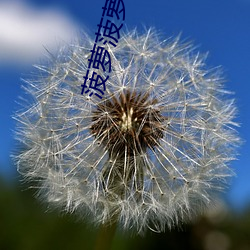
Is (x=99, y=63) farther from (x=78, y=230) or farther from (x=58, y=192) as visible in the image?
(x=78, y=230)

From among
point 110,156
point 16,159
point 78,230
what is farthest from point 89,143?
point 78,230

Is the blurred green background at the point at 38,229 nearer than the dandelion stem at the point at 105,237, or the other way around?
the dandelion stem at the point at 105,237

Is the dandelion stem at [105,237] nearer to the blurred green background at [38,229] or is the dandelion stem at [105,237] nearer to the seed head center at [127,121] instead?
the seed head center at [127,121]

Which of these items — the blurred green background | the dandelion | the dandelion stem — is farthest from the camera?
the blurred green background

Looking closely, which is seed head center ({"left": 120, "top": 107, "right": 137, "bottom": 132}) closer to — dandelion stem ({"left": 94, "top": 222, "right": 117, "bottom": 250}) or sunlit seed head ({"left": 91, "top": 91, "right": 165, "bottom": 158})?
sunlit seed head ({"left": 91, "top": 91, "right": 165, "bottom": 158})

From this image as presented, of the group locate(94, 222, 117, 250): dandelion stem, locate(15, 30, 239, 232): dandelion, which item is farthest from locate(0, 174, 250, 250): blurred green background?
locate(94, 222, 117, 250): dandelion stem

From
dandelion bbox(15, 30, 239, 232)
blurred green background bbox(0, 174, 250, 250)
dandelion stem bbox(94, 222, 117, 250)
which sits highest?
dandelion bbox(15, 30, 239, 232)

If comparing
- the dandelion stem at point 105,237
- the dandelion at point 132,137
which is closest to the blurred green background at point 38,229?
the dandelion at point 132,137
